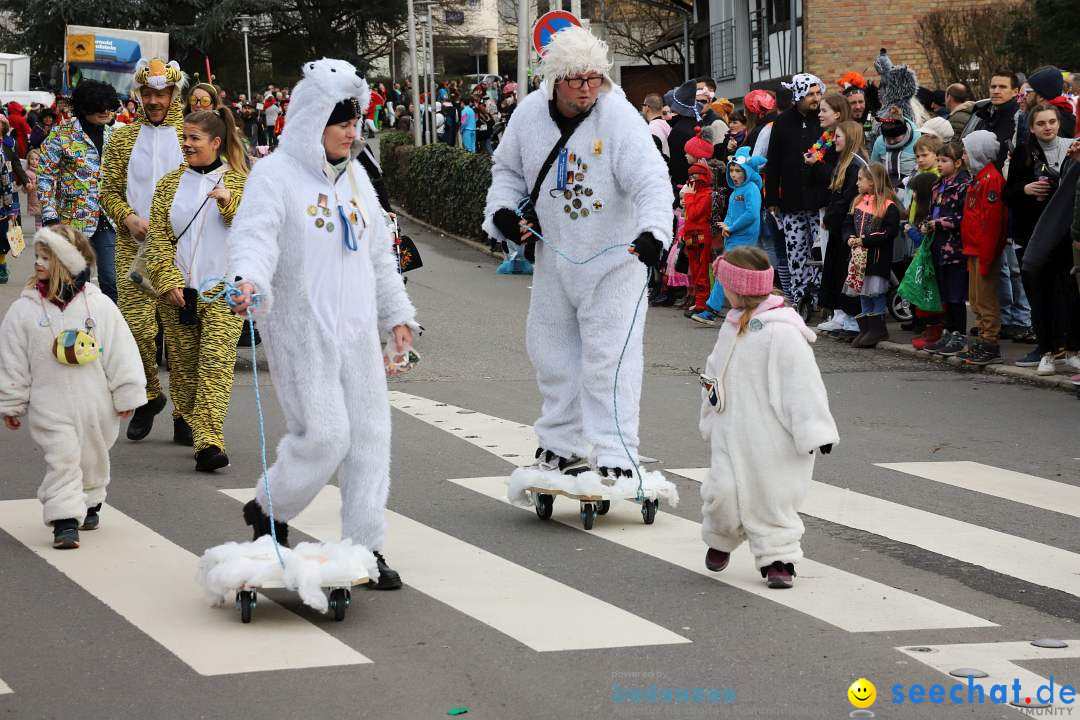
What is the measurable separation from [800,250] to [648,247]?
8.74 m

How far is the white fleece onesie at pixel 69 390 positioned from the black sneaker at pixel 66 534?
0.04 meters

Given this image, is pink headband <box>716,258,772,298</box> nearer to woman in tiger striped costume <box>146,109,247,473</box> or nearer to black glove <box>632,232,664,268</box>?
black glove <box>632,232,664,268</box>

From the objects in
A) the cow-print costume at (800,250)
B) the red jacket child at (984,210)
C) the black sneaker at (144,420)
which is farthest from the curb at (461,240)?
the black sneaker at (144,420)

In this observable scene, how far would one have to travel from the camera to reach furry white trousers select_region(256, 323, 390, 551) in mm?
6055

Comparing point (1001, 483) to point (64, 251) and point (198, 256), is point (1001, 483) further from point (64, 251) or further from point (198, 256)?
point (64, 251)

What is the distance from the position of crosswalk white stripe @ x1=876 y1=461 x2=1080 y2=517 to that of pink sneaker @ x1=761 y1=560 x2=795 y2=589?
2.21 meters

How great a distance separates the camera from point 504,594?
6.40 m

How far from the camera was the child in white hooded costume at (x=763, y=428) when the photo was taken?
6.42 metres

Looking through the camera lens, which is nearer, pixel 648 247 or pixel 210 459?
pixel 648 247

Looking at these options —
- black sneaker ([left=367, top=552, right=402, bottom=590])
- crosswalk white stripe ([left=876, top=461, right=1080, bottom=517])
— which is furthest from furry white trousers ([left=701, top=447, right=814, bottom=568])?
crosswalk white stripe ([left=876, top=461, right=1080, bottom=517])

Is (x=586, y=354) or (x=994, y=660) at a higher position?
(x=586, y=354)

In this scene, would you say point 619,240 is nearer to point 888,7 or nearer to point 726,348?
point 726,348

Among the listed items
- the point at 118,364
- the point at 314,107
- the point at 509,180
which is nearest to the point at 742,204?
the point at 509,180

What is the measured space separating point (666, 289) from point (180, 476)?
377 inches
